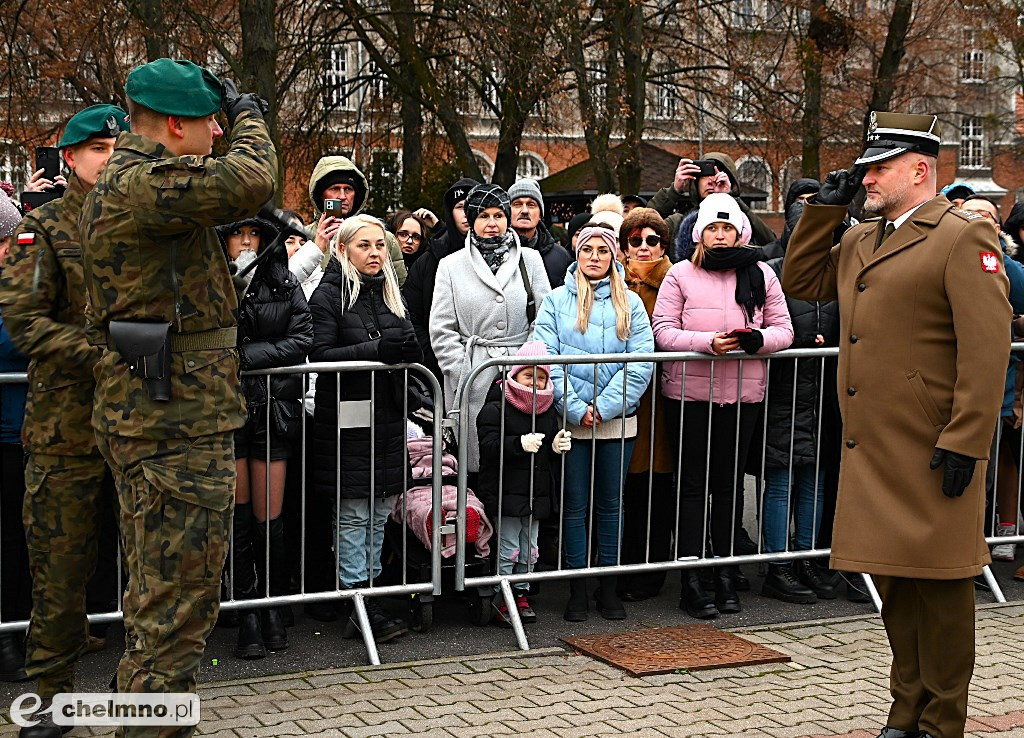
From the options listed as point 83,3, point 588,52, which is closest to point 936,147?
point 83,3

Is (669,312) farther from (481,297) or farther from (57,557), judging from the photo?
(57,557)

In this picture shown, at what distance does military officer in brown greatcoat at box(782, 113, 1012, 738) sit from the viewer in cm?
480

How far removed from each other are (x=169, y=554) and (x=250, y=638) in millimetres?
1835

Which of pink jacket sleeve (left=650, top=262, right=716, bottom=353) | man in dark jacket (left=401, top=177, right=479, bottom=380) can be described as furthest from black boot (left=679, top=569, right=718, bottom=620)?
man in dark jacket (left=401, top=177, right=479, bottom=380)

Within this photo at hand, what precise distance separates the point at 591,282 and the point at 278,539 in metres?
2.05

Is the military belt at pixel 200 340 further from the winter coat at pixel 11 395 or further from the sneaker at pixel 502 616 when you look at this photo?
the sneaker at pixel 502 616

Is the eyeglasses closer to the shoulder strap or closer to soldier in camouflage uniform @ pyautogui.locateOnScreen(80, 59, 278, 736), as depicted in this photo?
the shoulder strap

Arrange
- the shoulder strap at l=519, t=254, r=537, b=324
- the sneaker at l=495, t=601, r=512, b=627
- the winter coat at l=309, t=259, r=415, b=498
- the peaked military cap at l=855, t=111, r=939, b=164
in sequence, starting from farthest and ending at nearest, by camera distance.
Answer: the shoulder strap at l=519, t=254, r=537, b=324 → the sneaker at l=495, t=601, r=512, b=627 → the winter coat at l=309, t=259, r=415, b=498 → the peaked military cap at l=855, t=111, r=939, b=164

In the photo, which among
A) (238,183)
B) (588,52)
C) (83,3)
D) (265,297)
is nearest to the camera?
(238,183)

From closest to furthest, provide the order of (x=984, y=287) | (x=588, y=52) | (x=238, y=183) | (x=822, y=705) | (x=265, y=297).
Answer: (x=238, y=183)
(x=984, y=287)
(x=822, y=705)
(x=265, y=297)
(x=588, y=52)

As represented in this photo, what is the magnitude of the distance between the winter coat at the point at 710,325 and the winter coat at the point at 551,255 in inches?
53.9

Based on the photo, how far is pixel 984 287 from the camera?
4.82m

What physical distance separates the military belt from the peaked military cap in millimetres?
2366

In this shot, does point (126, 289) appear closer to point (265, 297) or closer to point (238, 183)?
point (238, 183)
